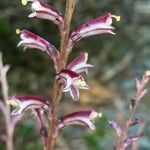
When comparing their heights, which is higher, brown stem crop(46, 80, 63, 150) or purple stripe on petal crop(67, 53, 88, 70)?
purple stripe on petal crop(67, 53, 88, 70)

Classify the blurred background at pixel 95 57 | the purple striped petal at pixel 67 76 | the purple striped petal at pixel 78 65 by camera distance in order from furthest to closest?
the blurred background at pixel 95 57, the purple striped petal at pixel 78 65, the purple striped petal at pixel 67 76

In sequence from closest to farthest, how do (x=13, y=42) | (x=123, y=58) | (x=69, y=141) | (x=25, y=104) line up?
(x=25, y=104)
(x=69, y=141)
(x=13, y=42)
(x=123, y=58)

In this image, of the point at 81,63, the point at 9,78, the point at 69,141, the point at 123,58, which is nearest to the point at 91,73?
the point at 123,58

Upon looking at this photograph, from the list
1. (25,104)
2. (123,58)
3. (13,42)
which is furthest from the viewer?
(123,58)

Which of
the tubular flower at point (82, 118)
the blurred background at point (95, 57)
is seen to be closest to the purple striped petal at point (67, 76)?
the tubular flower at point (82, 118)

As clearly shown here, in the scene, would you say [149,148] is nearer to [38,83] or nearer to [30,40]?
[38,83]

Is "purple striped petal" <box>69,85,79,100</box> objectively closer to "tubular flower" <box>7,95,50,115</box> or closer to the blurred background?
"tubular flower" <box>7,95,50,115</box>

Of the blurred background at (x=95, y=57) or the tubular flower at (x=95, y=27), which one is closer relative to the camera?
the tubular flower at (x=95, y=27)

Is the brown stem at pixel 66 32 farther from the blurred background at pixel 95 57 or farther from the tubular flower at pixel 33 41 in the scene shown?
the blurred background at pixel 95 57

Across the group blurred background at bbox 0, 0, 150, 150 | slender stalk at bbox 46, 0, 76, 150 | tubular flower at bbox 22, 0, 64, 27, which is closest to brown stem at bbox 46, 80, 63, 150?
slender stalk at bbox 46, 0, 76, 150
